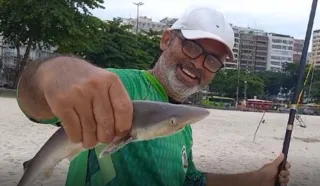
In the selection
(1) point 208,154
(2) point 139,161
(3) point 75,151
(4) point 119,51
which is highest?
(3) point 75,151

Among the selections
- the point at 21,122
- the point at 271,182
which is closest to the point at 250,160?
the point at 21,122

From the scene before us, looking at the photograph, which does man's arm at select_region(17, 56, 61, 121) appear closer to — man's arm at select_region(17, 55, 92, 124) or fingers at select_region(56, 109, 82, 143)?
man's arm at select_region(17, 55, 92, 124)

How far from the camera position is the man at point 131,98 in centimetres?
104

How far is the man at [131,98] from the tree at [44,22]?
2700 centimetres

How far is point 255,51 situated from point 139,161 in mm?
99227

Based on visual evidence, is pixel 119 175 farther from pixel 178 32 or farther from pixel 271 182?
pixel 271 182

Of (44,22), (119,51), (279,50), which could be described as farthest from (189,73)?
(279,50)

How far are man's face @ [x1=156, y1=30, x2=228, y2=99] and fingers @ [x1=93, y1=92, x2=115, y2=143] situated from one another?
1.03 metres

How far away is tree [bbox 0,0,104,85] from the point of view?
28.9m

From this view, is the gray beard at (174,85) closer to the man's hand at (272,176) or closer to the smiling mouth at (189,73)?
the smiling mouth at (189,73)

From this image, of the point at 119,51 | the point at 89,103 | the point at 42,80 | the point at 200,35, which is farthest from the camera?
the point at 119,51

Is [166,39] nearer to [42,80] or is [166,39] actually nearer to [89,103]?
[42,80]

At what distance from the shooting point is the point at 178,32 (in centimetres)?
220

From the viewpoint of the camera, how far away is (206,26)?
7.00 ft
